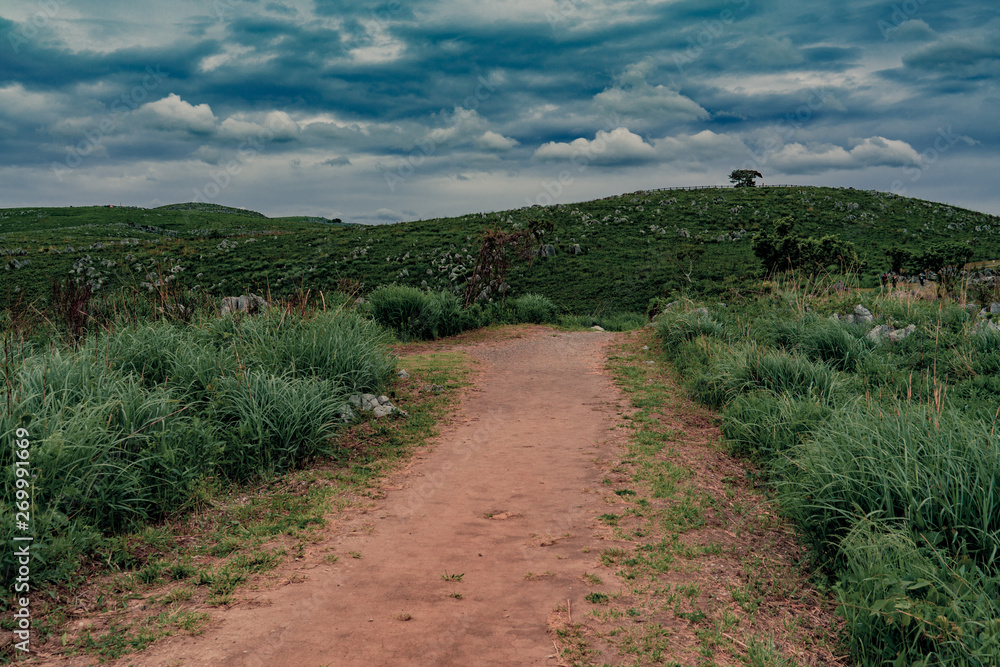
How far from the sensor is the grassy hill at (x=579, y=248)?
25219 mm

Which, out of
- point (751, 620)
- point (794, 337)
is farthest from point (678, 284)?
point (751, 620)

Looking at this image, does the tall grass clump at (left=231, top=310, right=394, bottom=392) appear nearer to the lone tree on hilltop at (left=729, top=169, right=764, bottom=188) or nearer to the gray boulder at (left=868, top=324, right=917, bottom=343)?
the gray boulder at (left=868, top=324, right=917, bottom=343)

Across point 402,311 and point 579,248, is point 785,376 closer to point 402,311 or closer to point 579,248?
point 402,311

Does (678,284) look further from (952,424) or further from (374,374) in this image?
(952,424)

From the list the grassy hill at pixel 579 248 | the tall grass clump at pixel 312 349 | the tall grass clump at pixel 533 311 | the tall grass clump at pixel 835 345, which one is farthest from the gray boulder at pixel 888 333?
the tall grass clump at pixel 533 311

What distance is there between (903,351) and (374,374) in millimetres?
8303

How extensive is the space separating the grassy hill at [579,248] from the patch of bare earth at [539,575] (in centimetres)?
1556

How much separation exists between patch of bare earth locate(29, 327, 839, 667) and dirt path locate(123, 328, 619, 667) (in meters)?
0.01

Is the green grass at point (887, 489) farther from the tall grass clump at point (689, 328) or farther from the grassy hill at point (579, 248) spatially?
the grassy hill at point (579, 248)

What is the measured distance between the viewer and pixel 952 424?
4562 mm

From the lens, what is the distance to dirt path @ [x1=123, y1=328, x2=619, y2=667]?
10.5 feet

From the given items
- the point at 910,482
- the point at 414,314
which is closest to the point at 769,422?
the point at 910,482

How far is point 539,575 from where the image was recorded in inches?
158

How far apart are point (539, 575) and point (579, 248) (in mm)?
27349
